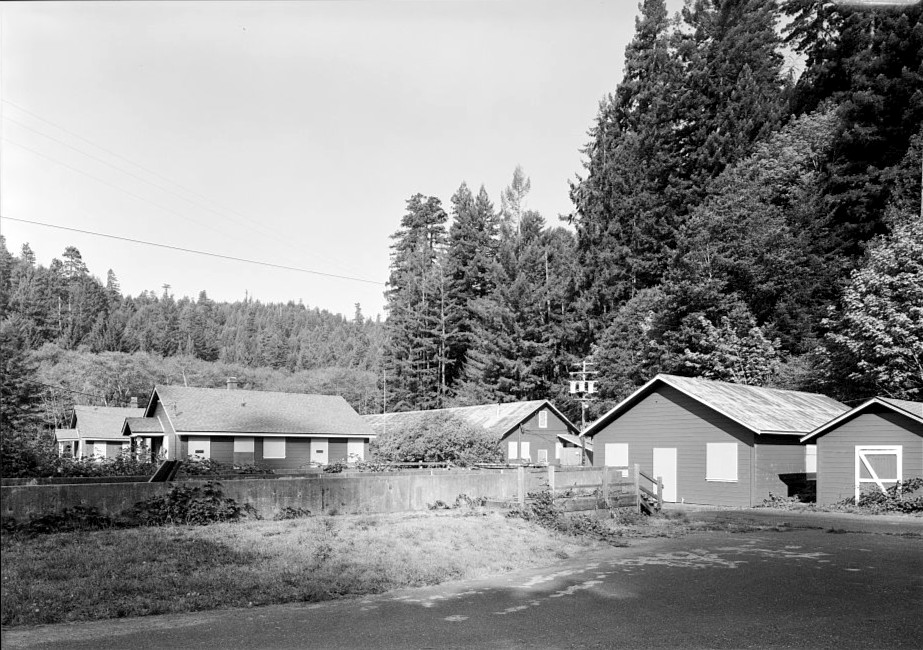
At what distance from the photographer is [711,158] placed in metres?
53.8

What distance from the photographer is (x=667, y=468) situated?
1162 inches

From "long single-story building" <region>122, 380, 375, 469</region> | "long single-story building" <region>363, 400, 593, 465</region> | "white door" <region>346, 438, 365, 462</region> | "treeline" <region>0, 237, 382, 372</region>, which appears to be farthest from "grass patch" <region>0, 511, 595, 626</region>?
"treeline" <region>0, 237, 382, 372</region>

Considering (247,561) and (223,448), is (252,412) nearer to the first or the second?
(223,448)

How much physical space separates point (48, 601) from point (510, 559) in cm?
715

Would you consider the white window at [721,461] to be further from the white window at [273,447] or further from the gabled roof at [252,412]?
the white window at [273,447]

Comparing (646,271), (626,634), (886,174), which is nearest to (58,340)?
(646,271)

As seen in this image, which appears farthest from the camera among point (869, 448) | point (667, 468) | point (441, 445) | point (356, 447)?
point (356, 447)

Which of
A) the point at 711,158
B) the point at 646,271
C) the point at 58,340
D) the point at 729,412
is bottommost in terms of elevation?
the point at 729,412

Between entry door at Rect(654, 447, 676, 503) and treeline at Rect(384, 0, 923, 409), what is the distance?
435 inches

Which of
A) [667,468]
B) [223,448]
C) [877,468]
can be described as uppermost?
[877,468]

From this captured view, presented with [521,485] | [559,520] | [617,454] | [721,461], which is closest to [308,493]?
[521,485]

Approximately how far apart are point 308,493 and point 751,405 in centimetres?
1906

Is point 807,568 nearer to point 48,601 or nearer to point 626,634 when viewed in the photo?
point 626,634

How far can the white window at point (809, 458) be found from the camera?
96.6 ft
